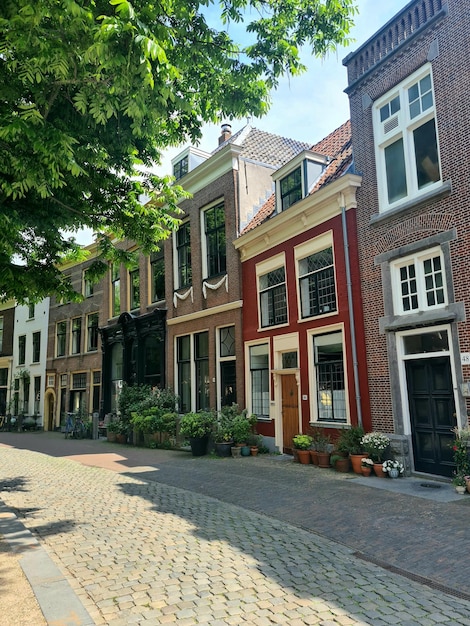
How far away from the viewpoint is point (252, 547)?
5.96 metres

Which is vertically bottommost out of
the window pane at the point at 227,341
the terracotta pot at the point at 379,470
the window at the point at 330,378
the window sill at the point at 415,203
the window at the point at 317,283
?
the terracotta pot at the point at 379,470

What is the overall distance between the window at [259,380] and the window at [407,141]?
20.2ft

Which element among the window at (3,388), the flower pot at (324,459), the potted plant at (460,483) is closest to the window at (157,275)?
the flower pot at (324,459)

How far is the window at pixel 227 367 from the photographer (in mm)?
16375

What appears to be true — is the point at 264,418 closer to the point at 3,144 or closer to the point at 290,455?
the point at 290,455

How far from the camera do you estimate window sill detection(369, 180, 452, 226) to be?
9.55 m

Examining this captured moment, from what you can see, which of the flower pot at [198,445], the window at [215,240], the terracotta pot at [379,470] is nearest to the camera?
the terracotta pot at [379,470]

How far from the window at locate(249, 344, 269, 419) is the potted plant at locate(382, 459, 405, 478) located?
17.6 ft

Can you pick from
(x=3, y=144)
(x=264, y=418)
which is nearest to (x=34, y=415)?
(x=264, y=418)

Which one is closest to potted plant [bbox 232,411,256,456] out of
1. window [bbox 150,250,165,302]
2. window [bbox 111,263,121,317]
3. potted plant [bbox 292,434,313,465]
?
potted plant [bbox 292,434,313,465]

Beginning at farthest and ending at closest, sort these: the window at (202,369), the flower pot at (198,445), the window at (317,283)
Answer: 1. the window at (202,369)
2. the flower pot at (198,445)
3. the window at (317,283)

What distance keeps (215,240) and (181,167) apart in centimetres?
511

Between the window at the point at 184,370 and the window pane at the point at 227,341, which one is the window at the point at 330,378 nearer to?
the window pane at the point at 227,341

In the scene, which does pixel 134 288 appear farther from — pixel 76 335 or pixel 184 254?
pixel 76 335
